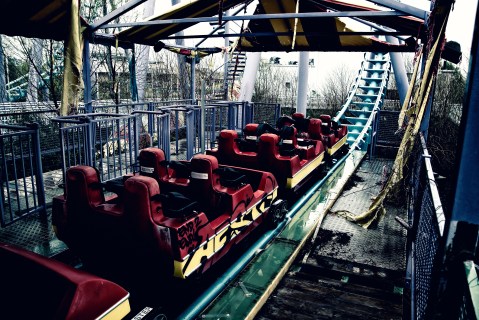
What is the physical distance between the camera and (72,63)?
4.61m

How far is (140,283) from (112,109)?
6537 mm

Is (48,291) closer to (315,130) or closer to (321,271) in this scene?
(321,271)

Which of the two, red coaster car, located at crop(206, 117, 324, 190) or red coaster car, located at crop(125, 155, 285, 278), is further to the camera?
red coaster car, located at crop(206, 117, 324, 190)

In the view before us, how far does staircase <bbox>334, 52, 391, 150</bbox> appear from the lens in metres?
9.84

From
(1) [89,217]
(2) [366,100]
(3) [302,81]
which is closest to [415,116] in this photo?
(1) [89,217]

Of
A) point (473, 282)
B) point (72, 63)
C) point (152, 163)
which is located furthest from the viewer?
point (72, 63)

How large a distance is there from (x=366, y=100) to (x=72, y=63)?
8909 millimetres

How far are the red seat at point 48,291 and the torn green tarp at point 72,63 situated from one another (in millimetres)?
3042

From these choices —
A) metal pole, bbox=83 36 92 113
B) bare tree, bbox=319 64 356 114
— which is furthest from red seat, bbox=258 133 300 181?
bare tree, bbox=319 64 356 114

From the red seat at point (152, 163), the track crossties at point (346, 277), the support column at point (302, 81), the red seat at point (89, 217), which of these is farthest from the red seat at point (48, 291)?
the support column at point (302, 81)

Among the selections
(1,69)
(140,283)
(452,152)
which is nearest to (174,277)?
(140,283)

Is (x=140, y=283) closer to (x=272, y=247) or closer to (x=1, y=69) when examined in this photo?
(x=272, y=247)

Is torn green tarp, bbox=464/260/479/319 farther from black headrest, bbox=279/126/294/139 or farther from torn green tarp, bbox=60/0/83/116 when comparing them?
torn green tarp, bbox=60/0/83/116

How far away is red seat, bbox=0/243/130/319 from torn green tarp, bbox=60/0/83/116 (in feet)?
9.98
